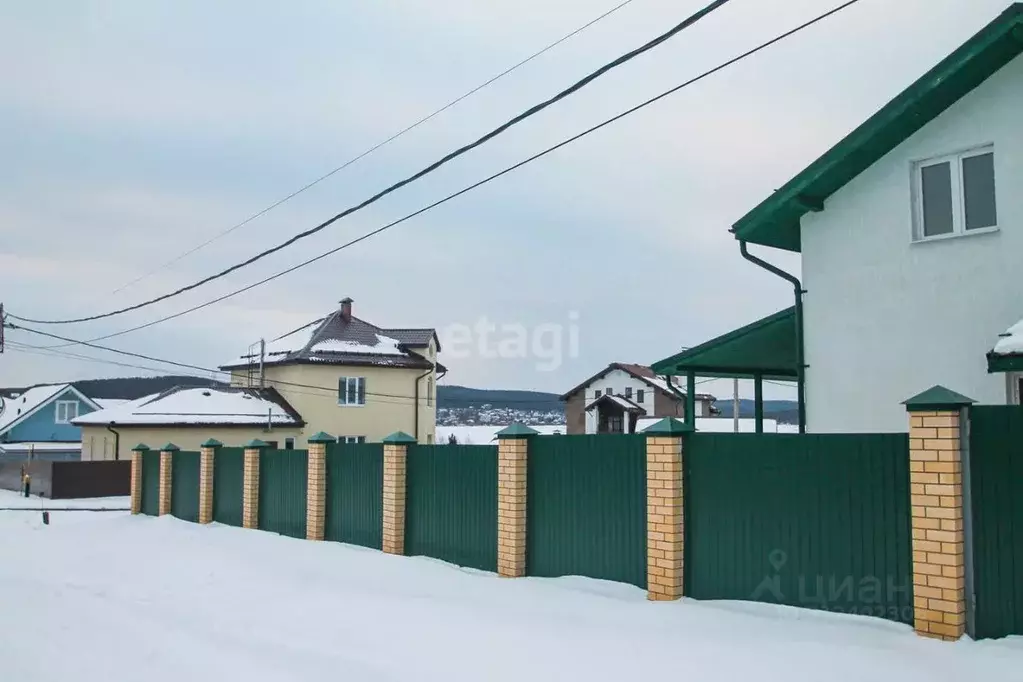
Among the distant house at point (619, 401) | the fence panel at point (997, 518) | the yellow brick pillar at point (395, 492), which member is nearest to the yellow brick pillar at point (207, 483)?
the yellow brick pillar at point (395, 492)

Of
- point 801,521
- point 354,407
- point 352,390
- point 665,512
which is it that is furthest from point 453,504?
point 352,390

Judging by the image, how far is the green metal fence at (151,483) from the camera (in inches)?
729

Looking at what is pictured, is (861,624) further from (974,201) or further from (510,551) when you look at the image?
(974,201)

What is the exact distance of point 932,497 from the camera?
20.5 feet

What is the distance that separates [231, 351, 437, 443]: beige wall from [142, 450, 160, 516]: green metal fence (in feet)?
43.0

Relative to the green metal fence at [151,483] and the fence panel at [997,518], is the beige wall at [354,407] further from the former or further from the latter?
the fence panel at [997,518]

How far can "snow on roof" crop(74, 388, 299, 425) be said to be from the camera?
29.6 meters

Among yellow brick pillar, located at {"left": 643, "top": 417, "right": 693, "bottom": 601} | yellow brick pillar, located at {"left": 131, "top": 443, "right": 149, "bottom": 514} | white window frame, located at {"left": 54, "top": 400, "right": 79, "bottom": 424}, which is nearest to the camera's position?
yellow brick pillar, located at {"left": 643, "top": 417, "right": 693, "bottom": 601}

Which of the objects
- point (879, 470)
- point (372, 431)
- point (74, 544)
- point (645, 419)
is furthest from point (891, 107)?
point (645, 419)

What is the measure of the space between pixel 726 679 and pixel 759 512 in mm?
2104

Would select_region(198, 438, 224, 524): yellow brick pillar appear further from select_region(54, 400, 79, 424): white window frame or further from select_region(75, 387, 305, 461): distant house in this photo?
select_region(54, 400, 79, 424): white window frame

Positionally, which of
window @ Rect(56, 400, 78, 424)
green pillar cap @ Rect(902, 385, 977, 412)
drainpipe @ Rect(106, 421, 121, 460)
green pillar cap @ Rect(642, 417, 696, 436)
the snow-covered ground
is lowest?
the snow-covered ground

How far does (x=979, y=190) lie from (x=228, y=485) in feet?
44.5

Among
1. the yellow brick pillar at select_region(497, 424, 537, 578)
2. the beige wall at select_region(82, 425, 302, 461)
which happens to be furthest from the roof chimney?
the yellow brick pillar at select_region(497, 424, 537, 578)
